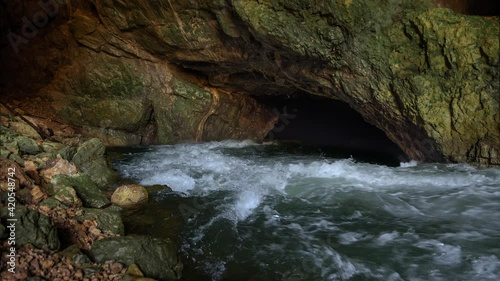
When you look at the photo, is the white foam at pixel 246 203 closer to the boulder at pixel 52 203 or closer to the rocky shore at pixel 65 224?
the rocky shore at pixel 65 224

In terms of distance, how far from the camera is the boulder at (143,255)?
12.5ft

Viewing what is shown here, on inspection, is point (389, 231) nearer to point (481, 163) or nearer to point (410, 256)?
point (410, 256)

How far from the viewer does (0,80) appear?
11.1m

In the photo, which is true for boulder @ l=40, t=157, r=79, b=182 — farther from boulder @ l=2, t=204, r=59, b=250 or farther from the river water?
boulder @ l=2, t=204, r=59, b=250

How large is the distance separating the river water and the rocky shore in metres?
0.50

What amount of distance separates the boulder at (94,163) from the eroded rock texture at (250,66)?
3963 millimetres

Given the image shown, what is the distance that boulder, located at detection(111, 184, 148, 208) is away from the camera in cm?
586

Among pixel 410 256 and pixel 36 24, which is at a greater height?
pixel 36 24

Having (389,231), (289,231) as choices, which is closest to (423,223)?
(389,231)

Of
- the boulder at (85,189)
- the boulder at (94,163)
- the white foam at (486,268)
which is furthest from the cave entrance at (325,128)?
the boulder at (85,189)

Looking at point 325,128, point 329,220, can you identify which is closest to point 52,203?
point 329,220

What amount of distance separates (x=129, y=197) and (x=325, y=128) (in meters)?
12.5

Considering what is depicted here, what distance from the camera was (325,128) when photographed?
666 inches

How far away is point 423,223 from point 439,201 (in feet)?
3.28
